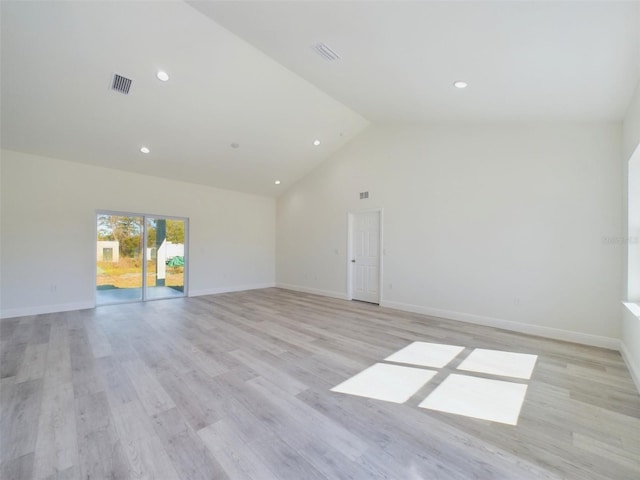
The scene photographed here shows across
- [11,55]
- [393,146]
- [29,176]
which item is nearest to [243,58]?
[11,55]

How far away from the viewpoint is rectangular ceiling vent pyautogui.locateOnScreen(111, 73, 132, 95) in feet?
12.0

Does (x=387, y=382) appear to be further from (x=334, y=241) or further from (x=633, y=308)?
(x=334, y=241)

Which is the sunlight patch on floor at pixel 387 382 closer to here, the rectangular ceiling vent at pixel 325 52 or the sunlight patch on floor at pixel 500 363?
the sunlight patch on floor at pixel 500 363

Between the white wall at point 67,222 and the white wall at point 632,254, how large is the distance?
7.39 metres

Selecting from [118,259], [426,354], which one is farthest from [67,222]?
[426,354]

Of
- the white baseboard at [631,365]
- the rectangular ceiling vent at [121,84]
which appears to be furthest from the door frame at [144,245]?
the white baseboard at [631,365]

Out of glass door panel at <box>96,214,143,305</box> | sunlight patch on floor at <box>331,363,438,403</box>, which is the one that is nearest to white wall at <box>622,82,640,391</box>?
sunlight patch on floor at <box>331,363,438,403</box>

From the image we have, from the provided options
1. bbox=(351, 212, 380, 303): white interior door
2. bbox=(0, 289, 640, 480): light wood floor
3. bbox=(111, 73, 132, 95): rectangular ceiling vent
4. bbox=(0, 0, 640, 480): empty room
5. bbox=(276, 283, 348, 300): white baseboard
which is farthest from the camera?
bbox=(276, 283, 348, 300): white baseboard

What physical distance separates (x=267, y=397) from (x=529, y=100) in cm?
426

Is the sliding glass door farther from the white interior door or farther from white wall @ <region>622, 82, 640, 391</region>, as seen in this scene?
white wall @ <region>622, 82, 640, 391</region>

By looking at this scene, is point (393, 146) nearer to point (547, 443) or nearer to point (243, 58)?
point (243, 58)

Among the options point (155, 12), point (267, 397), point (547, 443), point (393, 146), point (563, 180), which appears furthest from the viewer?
point (393, 146)

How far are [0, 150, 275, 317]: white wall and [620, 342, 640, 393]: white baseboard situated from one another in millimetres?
7366

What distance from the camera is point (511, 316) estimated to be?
13.5 feet
